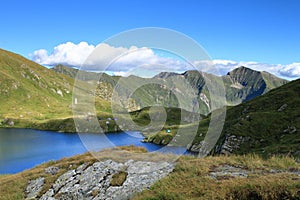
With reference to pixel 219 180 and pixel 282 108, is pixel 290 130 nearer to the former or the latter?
pixel 282 108

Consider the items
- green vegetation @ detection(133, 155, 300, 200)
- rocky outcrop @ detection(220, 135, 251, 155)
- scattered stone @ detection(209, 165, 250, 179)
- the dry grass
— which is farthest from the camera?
rocky outcrop @ detection(220, 135, 251, 155)

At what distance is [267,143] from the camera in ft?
305

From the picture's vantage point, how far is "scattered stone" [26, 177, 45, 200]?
21.9m

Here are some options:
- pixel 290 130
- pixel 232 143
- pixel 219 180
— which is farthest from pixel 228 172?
pixel 232 143

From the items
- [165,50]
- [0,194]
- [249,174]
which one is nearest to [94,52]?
[165,50]

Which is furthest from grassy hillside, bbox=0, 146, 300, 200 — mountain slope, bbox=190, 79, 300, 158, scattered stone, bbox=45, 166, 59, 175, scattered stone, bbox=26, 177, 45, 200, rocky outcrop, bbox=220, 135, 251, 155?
rocky outcrop, bbox=220, 135, 251, 155

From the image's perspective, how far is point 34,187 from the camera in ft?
76.9

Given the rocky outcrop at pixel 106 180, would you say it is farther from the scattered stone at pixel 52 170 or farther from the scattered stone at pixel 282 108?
the scattered stone at pixel 282 108

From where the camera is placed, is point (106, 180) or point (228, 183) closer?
point (228, 183)

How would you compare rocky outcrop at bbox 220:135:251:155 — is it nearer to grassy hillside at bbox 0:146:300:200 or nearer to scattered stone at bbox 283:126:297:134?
scattered stone at bbox 283:126:297:134

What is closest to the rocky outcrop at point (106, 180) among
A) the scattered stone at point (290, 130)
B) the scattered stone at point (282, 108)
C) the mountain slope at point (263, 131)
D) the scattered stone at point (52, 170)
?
the scattered stone at point (52, 170)

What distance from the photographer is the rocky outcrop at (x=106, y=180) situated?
17470mm

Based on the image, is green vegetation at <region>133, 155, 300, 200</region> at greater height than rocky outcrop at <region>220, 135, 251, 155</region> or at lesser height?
greater

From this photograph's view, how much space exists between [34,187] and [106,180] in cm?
841
